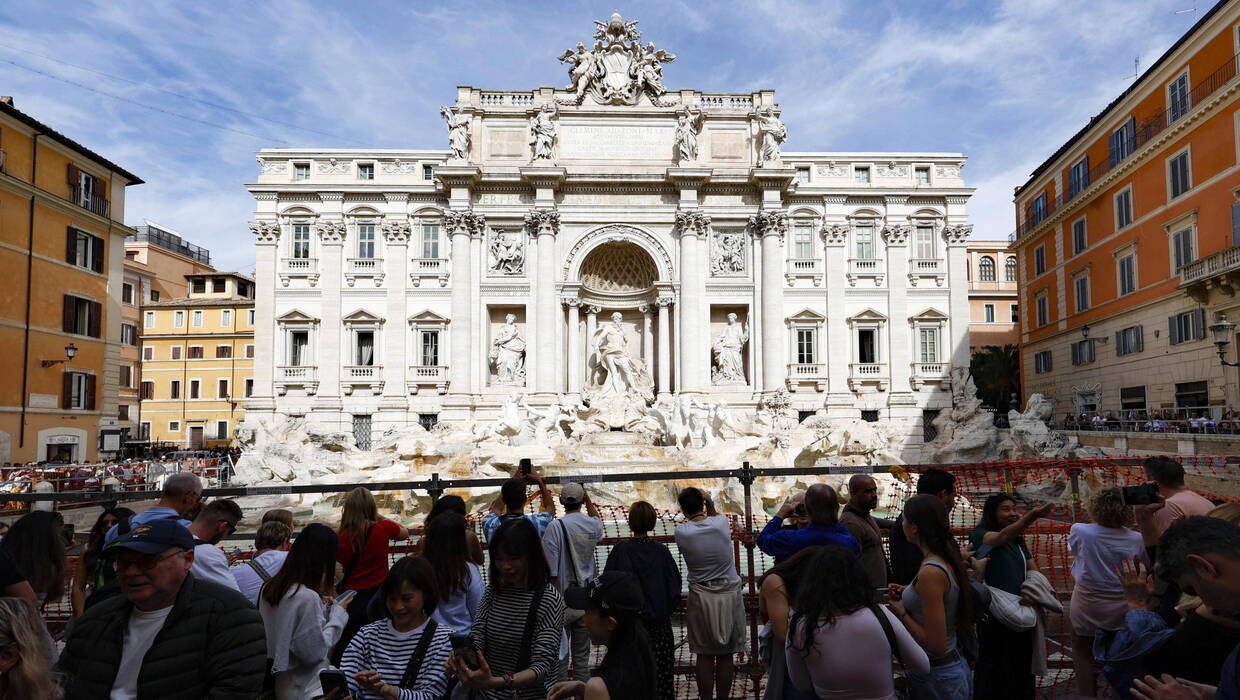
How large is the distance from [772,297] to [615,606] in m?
25.9

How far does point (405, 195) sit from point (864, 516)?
89.2ft

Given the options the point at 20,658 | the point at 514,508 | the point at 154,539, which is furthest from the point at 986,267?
the point at 20,658

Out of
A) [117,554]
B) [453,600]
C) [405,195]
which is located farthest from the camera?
[405,195]

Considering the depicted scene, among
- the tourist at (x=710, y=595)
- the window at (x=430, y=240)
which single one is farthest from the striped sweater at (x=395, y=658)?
the window at (x=430, y=240)

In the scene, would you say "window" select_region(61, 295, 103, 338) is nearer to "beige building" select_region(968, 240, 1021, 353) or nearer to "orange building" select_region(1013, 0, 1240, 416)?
"orange building" select_region(1013, 0, 1240, 416)

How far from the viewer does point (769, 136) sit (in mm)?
28281

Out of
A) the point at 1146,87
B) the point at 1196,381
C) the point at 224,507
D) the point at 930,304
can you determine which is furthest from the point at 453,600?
the point at 1146,87

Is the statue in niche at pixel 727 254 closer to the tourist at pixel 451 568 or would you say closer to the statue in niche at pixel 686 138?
the statue in niche at pixel 686 138

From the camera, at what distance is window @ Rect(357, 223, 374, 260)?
95.0 feet

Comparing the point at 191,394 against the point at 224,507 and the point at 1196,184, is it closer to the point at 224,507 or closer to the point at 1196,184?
the point at 224,507

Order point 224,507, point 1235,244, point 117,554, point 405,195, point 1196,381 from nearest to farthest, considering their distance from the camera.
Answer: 1. point 117,554
2. point 224,507
3. point 1235,244
4. point 1196,381
5. point 405,195

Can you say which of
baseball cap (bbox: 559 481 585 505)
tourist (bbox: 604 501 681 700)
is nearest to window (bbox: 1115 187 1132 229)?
baseball cap (bbox: 559 481 585 505)

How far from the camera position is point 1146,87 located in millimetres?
25453

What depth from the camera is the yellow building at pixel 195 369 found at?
42.6 m
